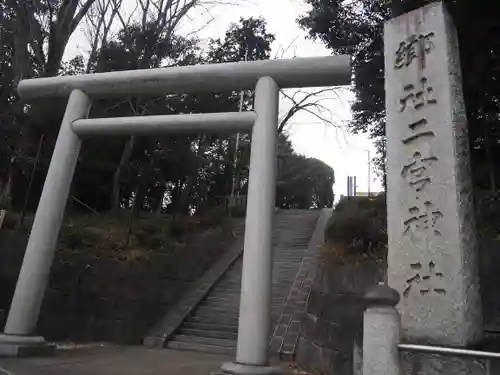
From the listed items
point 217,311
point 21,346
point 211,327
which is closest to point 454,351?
point 21,346

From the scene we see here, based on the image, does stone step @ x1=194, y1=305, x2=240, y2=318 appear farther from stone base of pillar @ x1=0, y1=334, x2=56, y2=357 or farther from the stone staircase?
stone base of pillar @ x1=0, y1=334, x2=56, y2=357

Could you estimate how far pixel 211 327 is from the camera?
32.1 ft

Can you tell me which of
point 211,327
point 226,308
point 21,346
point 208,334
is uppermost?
point 226,308

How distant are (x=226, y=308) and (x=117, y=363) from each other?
3467 mm

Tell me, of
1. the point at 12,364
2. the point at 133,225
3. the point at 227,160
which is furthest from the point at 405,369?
the point at 227,160

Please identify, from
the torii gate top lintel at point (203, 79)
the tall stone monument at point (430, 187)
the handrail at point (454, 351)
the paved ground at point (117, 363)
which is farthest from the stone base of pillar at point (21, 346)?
the handrail at point (454, 351)

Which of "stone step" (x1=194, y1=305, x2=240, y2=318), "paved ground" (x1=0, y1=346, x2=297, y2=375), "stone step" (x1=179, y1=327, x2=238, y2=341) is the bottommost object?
"paved ground" (x1=0, y1=346, x2=297, y2=375)

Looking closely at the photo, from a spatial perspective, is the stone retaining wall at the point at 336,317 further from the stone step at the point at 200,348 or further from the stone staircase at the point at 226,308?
the stone staircase at the point at 226,308

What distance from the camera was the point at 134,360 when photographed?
7.69 metres

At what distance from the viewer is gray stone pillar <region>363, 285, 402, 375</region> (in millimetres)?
3695

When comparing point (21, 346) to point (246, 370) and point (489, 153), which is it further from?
point (489, 153)

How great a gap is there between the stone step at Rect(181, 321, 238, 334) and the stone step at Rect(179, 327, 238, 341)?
10 centimetres

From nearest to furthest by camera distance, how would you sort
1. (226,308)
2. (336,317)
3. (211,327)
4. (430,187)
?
(430,187) < (336,317) < (211,327) < (226,308)

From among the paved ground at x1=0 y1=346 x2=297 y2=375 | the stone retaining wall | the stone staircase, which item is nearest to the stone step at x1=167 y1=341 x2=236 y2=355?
the stone staircase
